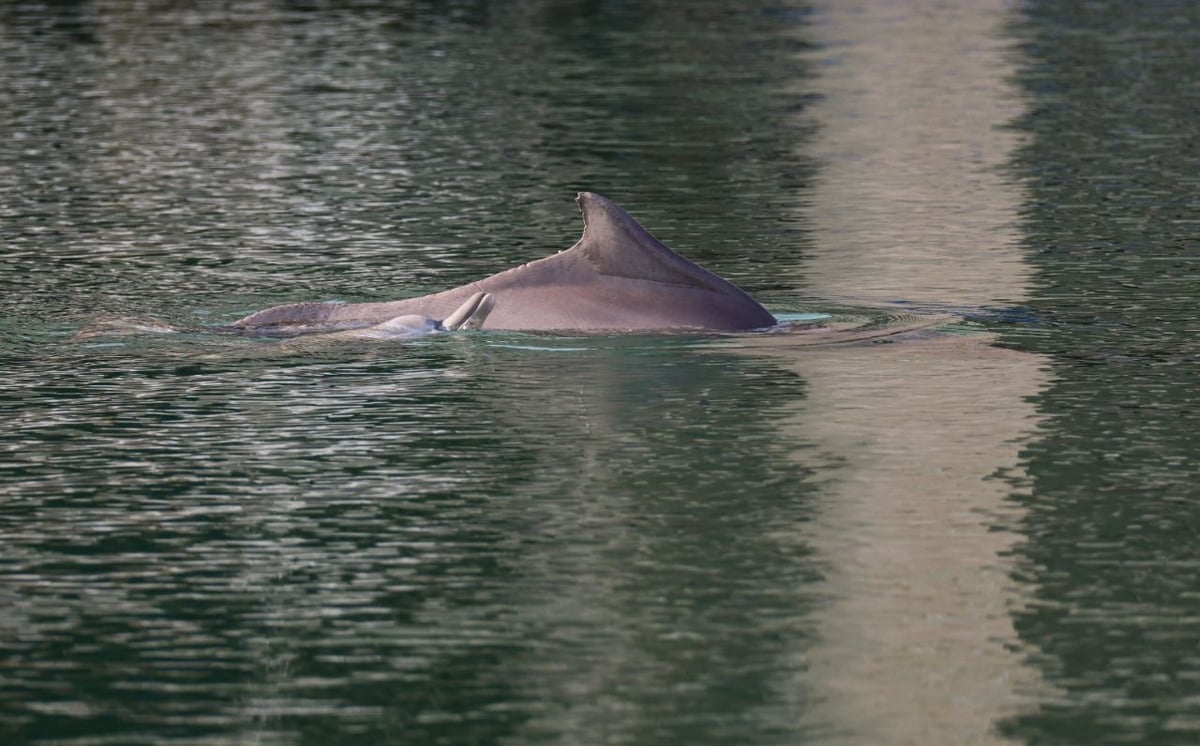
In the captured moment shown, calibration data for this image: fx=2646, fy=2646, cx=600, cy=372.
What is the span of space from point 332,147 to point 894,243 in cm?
1005

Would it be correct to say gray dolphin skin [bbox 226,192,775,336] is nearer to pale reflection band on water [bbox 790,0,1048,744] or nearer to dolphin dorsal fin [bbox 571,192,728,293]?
dolphin dorsal fin [bbox 571,192,728,293]

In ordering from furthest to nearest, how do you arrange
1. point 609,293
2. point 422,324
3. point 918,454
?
point 422,324 → point 609,293 → point 918,454

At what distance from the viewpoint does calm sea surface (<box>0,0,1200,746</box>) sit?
9.38 metres

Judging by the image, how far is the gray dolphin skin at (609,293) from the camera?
16875 millimetres

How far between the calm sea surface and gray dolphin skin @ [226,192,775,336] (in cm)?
Result: 30

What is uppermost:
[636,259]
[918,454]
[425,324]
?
[636,259]

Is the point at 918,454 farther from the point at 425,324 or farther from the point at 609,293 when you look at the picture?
the point at 425,324

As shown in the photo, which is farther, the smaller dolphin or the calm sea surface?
the smaller dolphin

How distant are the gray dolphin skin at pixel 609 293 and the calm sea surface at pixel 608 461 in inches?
11.9

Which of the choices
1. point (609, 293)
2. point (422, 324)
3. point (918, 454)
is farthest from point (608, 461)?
point (422, 324)

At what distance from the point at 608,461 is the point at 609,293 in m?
3.87

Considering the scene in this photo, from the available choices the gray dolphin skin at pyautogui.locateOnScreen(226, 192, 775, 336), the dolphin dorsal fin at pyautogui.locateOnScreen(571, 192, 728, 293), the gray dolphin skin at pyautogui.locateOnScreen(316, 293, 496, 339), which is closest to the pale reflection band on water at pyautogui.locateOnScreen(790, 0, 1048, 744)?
the gray dolphin skin at pyautogui.locateOnScreen(226, 192, 775, 336)

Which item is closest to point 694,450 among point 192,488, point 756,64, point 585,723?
point 192,488

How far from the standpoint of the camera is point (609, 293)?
55.5 feet
